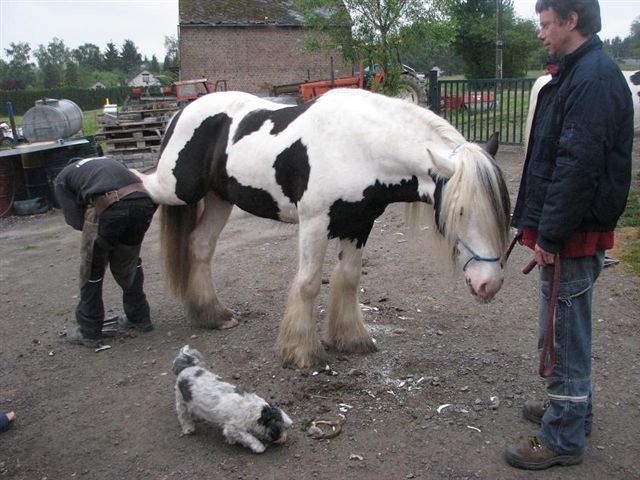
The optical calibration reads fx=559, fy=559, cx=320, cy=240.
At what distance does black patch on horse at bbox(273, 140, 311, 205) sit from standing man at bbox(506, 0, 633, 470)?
1399 millimetres

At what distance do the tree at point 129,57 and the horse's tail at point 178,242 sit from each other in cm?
10733

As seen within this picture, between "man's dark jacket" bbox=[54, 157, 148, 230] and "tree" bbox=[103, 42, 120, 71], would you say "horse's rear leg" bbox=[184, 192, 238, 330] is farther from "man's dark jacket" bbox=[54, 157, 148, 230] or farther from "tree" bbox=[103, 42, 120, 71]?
"tree" bbox=[103, 42, 120, 71]

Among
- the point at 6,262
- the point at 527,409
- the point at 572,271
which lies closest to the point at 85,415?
the point at 527,409

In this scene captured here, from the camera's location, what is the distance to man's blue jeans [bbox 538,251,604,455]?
2576 mm

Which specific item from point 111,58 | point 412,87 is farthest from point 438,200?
point 111,58

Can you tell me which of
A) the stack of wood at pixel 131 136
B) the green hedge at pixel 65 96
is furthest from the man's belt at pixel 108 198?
the green hedge at pixel 65 96

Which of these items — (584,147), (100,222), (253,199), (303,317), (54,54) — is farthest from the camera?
(54,54)

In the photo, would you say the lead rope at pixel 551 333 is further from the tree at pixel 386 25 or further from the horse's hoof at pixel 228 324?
the tree at pixel 386 25

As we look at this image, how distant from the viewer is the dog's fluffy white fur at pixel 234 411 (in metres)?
2.99

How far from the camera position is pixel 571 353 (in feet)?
8.66

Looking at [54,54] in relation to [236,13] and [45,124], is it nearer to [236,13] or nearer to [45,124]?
[236,13]

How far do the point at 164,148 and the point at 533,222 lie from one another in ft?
10.0

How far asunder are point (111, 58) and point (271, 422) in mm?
111725

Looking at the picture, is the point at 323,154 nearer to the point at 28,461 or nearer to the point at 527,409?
the point at 527,409
